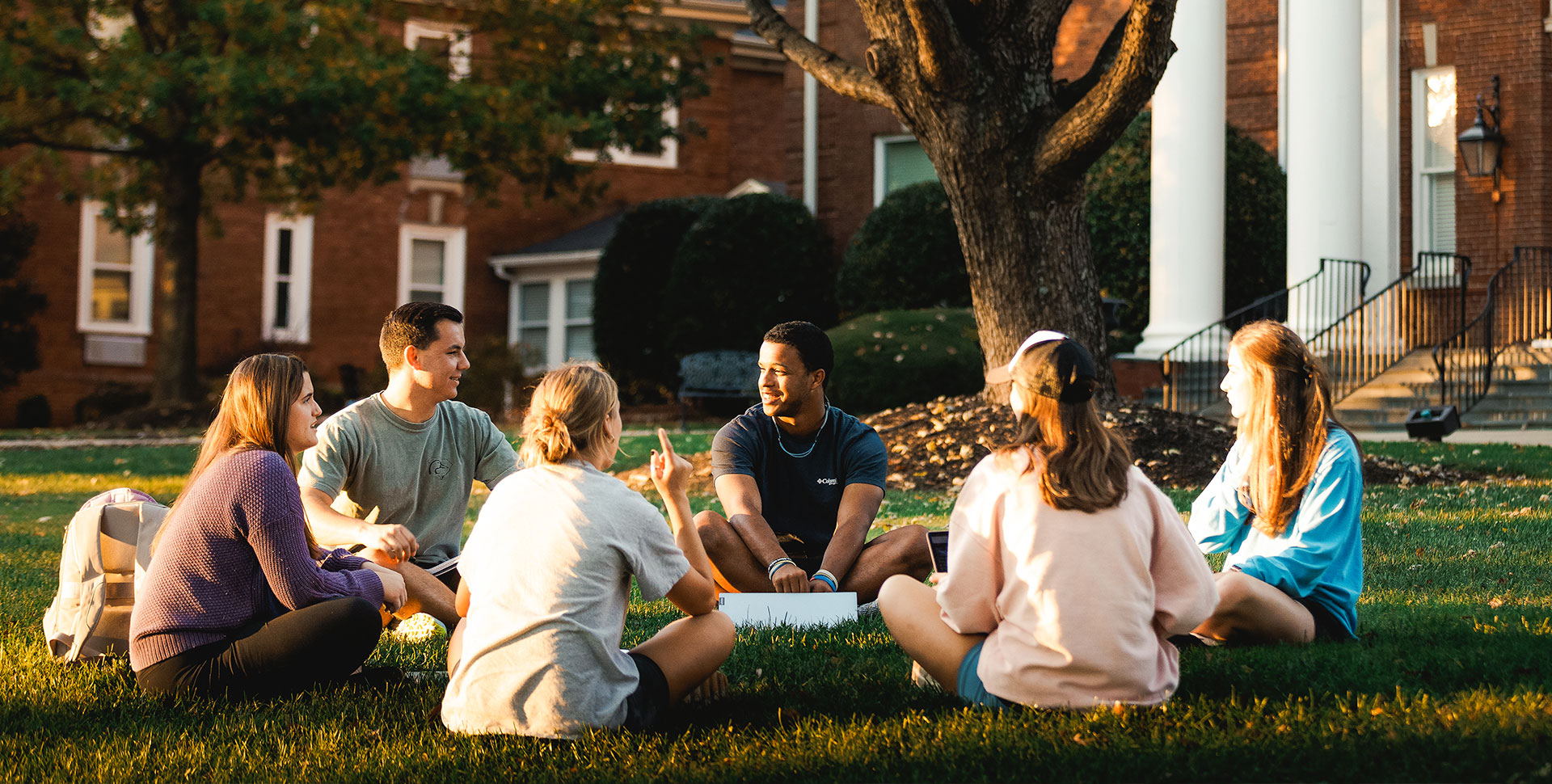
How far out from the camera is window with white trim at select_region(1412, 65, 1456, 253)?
57.0 feet

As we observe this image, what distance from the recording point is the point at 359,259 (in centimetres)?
2706

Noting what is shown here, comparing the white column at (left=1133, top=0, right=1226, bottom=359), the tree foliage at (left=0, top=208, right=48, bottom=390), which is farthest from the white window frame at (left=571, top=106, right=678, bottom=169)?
the white column at (left=1133, top=0, right=1226, bottom=359)

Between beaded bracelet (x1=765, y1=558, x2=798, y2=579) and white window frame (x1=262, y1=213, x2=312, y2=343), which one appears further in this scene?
white window frame (x1=262, y1=213, x2=312, y2=343)

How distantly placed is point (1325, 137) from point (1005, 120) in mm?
7404

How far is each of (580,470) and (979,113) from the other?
6.69m

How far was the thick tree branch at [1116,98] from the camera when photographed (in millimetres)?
8586

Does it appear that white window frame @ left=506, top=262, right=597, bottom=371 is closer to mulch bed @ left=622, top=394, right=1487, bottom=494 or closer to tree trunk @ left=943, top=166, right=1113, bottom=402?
mulch bed @ left=622, top=394, right=1487, bottom=494

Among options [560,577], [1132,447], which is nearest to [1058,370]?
[560,577]

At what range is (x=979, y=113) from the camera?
32.6ft

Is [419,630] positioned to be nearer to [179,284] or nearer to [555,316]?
[179,284]

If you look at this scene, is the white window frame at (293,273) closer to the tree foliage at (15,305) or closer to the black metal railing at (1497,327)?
the tree foliage at (15,305)

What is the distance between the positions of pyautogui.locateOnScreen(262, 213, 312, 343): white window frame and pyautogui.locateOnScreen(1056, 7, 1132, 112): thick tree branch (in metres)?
19.4

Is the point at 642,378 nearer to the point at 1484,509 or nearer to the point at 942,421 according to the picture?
the point at 942,421

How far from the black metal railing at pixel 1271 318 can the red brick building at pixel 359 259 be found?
975 centimetres
